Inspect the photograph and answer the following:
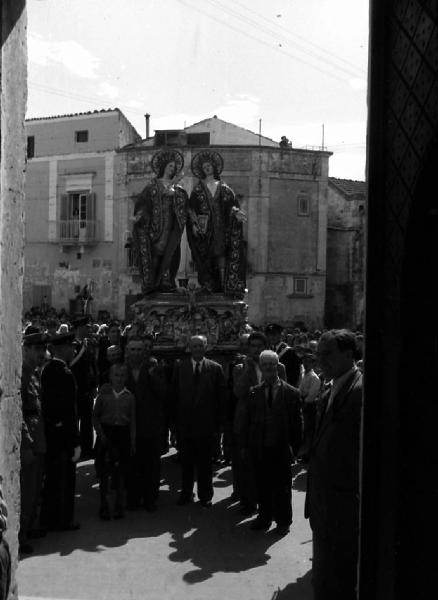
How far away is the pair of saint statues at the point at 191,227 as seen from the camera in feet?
34.2

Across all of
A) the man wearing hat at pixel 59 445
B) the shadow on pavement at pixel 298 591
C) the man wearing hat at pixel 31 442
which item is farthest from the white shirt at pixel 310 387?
the man wearing hat at pixel 31 442

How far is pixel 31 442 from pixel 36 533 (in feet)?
3.06

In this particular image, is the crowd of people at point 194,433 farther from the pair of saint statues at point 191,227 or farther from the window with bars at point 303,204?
the window with bars at point 303,204

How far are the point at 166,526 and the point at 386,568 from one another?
128 inches

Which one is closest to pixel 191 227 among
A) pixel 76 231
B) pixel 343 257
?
pixel 343 257

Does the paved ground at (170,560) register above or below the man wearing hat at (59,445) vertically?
below

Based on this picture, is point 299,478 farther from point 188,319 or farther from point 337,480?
point 337,480

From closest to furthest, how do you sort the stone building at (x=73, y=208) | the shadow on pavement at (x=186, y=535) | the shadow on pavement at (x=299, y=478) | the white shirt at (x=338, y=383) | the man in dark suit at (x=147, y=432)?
the white shirt at (x=338, y=383)
the shadow on pavement at (x=186, y=535)
the man in dark suit at (x=147, y=432)
the shadow on pavement at (x=299, y=478)
the stone building at (x=73, y=208)

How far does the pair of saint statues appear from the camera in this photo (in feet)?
34.2

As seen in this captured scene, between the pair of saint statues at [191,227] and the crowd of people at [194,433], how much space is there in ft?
7.33

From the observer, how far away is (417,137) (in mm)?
3617

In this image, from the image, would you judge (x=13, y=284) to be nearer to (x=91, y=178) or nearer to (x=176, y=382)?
(x=176, y=382)

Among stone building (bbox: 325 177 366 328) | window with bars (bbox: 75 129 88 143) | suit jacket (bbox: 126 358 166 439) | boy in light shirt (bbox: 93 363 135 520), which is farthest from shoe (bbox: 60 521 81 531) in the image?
window with bars (bbox: 75 129 88 143)

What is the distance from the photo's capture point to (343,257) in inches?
1233
